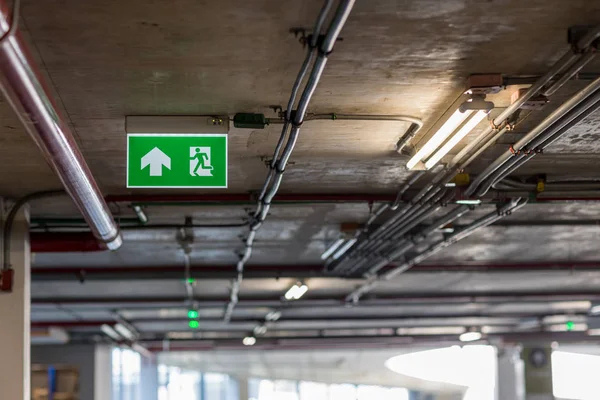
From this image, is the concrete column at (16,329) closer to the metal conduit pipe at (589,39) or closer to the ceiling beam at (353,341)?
the metal conduit pipe at (589,39)

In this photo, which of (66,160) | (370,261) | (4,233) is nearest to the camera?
(66,160)

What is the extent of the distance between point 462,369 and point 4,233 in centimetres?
2184

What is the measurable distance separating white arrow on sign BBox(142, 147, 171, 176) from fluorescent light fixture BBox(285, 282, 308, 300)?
8.11 metres

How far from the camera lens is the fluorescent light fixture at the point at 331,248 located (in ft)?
39.2

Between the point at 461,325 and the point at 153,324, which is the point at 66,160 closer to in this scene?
the point at 153,324

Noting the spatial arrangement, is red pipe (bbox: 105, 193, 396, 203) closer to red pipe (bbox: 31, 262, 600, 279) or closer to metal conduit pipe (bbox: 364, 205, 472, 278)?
metal conduit pipe (bbox: 364, 205, 472, 278)

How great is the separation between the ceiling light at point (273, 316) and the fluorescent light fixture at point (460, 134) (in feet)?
35.8

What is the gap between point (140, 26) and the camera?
526 centimetres

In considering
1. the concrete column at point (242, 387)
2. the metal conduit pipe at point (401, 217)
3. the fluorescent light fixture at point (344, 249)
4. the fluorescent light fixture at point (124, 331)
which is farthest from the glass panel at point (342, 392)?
the metal conduit pipe at point (401, 217)

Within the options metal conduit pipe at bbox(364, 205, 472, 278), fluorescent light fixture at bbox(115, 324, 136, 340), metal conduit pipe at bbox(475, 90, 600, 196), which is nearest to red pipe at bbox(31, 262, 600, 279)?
metal conduit pipe at bbox(364, 205, 472, 278)

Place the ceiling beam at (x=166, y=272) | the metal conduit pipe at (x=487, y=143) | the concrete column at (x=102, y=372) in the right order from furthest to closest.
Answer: the concrete column at (x=102, y=372), the ceiling beam at (x=166, y=272), the metal conduit pipe at (x=487, y=143)

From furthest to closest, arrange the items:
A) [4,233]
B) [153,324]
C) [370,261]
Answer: [153,324] < [370,261] < [4,233]

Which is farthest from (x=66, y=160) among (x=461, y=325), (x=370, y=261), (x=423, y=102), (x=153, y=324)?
(x=461, y=325)

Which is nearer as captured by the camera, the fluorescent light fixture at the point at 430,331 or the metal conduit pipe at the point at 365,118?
the metal conduit pipe at the point at 365,118
